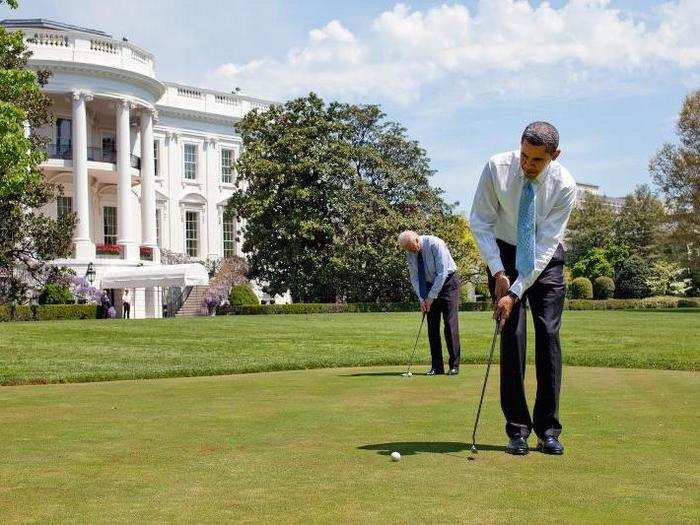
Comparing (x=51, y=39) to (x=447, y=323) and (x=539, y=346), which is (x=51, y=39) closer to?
(x=447, y=323)

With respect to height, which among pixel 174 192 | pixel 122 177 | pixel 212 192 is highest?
pixel 212 192

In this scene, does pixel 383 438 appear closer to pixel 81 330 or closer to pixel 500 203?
pixel 500 203

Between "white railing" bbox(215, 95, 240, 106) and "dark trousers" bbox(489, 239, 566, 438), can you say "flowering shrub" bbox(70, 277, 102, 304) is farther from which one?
"dark trousers" bbox(489, 239, 566, 438)

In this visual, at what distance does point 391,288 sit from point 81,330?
2903cm

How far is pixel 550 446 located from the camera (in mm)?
5609

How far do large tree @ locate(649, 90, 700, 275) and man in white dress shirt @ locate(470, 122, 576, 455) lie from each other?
186 ft

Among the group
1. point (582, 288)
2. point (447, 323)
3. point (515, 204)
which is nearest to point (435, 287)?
point (447, 323)

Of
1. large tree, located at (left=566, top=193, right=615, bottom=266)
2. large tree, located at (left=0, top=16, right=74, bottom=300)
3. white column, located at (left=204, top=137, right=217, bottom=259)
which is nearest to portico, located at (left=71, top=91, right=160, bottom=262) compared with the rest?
large tree, located at (left=0, top=16, right=74, bottom=300)

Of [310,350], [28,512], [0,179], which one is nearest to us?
[28,512]

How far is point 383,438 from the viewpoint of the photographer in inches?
243

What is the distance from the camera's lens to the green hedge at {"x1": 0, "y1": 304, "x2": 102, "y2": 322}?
→ 39.8 m

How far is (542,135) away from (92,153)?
5209 cm

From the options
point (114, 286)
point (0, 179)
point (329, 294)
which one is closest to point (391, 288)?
point (329, 294)

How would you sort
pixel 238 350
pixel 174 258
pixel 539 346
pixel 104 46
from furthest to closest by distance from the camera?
pixel 174 258 < pixel 104 46 < pixel 238 350 < pixel 539 346
